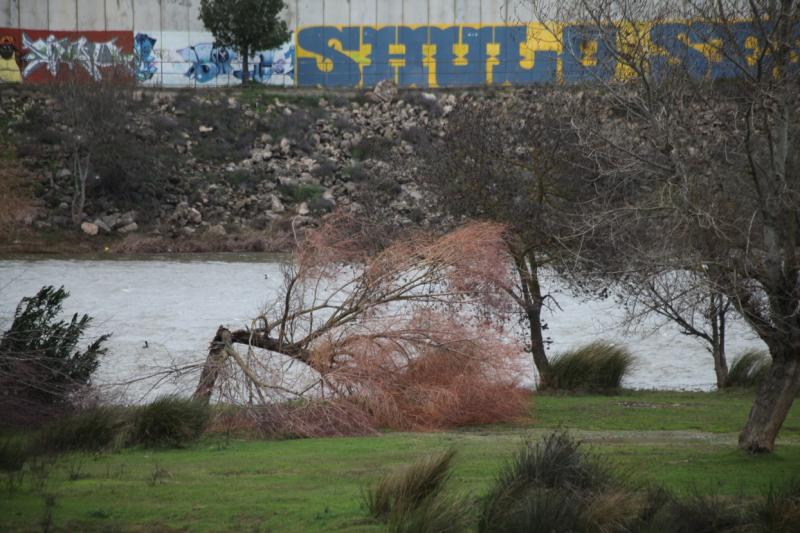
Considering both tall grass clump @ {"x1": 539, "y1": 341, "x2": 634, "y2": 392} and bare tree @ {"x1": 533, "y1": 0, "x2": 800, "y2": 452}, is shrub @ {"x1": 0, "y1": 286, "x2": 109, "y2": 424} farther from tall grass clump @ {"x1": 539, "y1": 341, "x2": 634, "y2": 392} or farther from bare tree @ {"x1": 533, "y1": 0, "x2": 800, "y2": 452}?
tall grass clump @ {"x1": 539, "y1": 341, "x2": 634, "y2": 392}

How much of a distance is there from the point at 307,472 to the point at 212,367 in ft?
18.0

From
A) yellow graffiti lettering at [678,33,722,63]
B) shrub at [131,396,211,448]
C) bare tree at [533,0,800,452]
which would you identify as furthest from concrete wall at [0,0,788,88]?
shrub at [131,396,211,448]

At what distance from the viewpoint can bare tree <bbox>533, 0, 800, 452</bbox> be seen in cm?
1152

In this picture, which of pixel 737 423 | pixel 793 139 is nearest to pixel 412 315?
pixel 737 423

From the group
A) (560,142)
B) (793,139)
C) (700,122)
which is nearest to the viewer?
(793,139)

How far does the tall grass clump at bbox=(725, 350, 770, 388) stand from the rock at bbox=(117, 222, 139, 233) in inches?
1282

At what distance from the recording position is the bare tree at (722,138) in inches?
453

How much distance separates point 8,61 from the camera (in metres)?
63.0

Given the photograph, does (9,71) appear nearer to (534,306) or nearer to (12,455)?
(534,306)

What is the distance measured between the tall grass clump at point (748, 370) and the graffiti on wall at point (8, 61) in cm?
5123

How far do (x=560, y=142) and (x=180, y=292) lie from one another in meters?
22.9

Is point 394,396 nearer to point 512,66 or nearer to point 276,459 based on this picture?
point 276,459

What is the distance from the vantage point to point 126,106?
177ft

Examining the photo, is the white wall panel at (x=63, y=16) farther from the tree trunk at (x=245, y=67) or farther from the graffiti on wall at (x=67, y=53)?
the tree trunk at (x=245, y=67)
